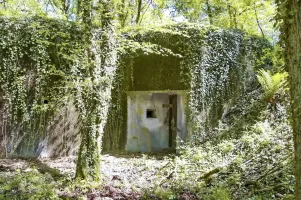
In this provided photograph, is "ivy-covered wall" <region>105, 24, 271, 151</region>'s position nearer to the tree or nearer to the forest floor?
the forest floor

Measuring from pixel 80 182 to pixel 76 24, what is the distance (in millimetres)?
4226

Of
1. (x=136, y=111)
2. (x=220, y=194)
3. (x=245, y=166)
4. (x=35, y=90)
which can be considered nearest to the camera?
(x=220, y=194)

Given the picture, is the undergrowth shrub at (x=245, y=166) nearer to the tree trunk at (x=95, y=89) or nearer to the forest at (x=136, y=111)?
the forest at (x=136, y=111)

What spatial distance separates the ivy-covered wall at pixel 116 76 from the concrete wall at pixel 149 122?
241 millimetres

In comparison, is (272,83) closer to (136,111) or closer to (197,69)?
(197,69)

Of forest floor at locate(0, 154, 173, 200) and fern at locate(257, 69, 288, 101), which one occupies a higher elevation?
fern at locate(257, 69, 288, 101)

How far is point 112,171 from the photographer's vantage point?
6.19m

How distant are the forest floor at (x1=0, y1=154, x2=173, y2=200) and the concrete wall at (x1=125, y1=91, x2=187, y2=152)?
77 centimetres

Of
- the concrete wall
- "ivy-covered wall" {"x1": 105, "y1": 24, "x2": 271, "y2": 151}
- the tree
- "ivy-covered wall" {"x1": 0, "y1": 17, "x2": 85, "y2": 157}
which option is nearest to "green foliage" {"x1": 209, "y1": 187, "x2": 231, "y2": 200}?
the tree

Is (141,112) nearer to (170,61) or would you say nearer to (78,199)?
(170,61)

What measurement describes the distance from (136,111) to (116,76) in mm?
1129

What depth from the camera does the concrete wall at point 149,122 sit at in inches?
332

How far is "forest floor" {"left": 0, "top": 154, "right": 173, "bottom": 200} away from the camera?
15.9 ft

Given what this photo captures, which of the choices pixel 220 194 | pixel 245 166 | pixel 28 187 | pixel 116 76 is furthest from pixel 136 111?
pixel 220 194
